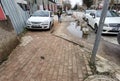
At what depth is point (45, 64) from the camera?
5035mm

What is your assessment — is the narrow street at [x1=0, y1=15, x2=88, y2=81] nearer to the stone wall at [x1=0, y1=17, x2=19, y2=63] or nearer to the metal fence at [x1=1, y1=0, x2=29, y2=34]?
the stone wall at [x1=0, y1=17, x2=19, y2=63]

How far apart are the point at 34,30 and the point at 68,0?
85455 mm

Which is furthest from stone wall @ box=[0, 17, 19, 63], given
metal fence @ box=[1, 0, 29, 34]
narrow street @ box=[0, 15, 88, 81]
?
metal fence @ box=[1, 0, 29, 34]

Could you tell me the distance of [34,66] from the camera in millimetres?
4887

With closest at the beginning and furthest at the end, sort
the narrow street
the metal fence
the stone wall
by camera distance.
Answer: the narrow street, the stone wall, the metal fence

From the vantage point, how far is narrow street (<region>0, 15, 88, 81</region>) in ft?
13.9

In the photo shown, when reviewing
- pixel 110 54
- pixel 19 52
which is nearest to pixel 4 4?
pixel 19 52

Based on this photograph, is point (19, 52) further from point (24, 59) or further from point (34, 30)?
point (34, 30)

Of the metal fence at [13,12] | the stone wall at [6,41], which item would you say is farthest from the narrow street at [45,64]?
the metal fence at [13,12]

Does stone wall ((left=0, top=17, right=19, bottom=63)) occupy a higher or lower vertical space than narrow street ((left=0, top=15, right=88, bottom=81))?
higher

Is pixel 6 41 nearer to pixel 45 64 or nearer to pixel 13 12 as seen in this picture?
pixel 45 64

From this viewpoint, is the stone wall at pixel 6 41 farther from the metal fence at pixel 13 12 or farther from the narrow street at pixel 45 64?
the metal fence at pixel 13 12

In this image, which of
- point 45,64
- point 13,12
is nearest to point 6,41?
point 45,64

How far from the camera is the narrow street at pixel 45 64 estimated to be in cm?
422
